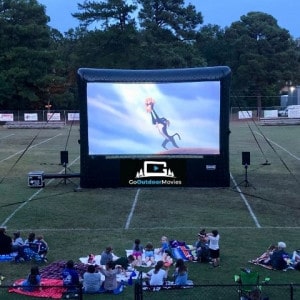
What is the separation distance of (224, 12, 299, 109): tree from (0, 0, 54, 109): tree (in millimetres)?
25633

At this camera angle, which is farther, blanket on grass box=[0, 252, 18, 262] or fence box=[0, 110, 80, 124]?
fence box=[0, 110, 80, 124]

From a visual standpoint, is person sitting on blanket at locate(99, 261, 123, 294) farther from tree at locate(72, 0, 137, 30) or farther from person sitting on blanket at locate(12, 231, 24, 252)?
tree at locate(72, 0, 137, 30)

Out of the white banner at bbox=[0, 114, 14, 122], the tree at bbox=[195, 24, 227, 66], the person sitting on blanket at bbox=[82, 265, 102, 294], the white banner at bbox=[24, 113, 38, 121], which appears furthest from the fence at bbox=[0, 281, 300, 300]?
the tree at bbox=[195, 24, 227, 66]

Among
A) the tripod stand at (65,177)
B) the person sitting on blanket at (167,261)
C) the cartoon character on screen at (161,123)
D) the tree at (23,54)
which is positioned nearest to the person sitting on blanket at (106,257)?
the person sitting on blanket at (167,261)

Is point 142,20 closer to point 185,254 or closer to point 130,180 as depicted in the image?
point 130,180

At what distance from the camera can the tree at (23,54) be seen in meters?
70.8

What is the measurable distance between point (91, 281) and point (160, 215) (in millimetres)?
8052

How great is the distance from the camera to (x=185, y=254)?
49.6 feet

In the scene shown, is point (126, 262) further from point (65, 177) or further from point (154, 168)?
point (65, 177)

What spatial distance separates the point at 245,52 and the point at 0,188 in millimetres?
62893

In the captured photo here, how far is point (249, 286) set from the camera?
1141 centimetres

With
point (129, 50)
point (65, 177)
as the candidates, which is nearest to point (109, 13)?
point (129, 50)

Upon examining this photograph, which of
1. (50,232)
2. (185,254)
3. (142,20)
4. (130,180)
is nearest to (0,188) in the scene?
(130,180)

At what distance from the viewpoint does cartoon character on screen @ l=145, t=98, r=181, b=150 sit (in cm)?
2506
